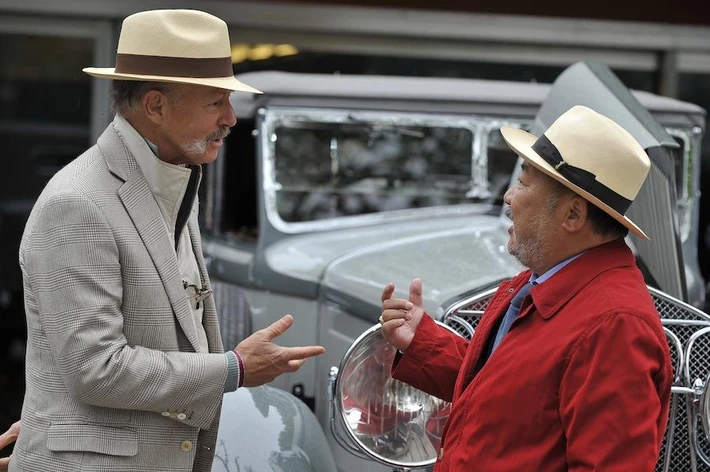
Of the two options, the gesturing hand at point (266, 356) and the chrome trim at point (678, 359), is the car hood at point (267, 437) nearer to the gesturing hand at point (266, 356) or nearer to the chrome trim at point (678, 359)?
the gesturing hand at point (266, 356)

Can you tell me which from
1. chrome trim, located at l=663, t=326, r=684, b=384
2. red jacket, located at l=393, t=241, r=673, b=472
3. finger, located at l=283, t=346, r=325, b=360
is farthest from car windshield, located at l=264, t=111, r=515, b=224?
red jacket, located at l=393, t=241, r=673, b=472

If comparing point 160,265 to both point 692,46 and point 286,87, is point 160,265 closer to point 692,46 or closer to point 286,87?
point 286,87

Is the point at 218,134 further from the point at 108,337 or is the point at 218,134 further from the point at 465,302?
the point at 465,302

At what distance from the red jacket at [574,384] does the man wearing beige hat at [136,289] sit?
1.30ft

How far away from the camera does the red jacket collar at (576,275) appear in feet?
6.25

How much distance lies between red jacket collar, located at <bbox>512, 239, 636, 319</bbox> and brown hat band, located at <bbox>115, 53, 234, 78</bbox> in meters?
0.80

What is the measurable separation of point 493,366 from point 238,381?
0.50 m

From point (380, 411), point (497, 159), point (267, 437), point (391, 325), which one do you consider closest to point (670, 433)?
point (380, 411)

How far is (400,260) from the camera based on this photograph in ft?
11.6

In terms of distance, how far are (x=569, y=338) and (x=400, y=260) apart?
173 cm

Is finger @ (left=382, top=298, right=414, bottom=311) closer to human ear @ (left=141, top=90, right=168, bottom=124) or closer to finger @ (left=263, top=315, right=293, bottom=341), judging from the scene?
finger @ (left=263, top=315, right=293, bottom=341)

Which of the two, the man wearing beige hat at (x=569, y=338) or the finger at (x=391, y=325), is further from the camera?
the finger at (x=391, y=325)

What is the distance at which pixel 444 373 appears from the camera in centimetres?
229

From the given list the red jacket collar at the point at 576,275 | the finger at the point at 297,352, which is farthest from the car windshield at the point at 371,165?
the red jacket collar at the point at 576,275
